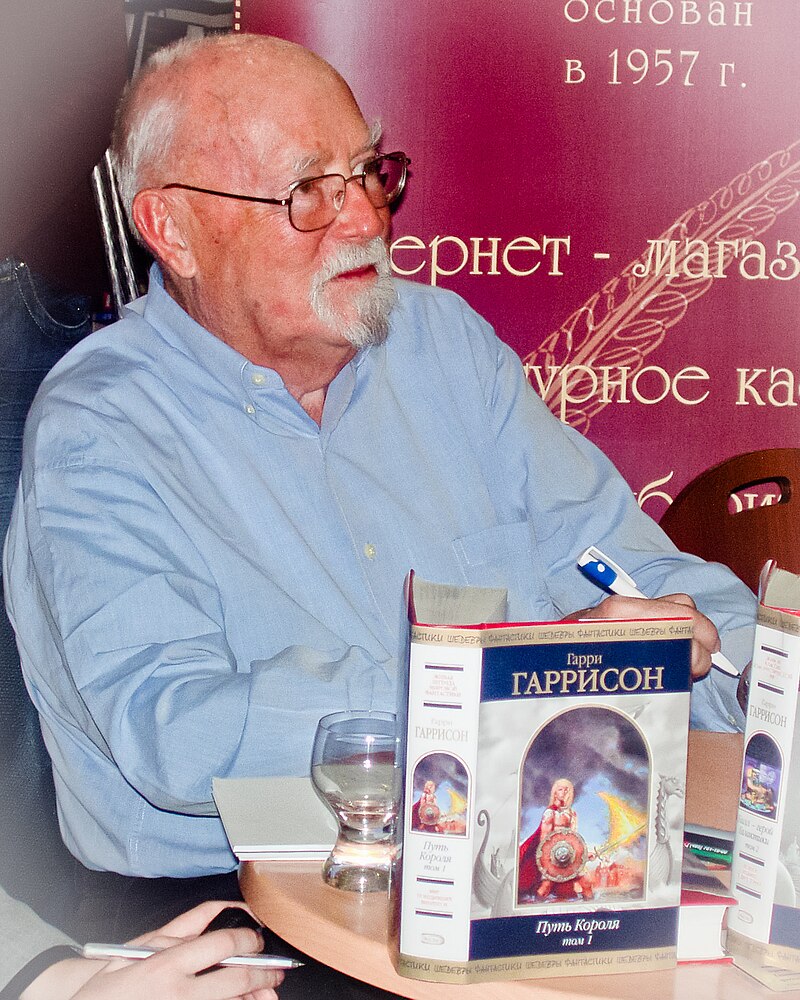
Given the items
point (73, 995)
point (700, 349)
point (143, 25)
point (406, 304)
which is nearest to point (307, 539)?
point (406, 304)

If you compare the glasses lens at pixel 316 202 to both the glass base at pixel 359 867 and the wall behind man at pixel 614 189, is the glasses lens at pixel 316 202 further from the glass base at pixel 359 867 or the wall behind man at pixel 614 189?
the glass base at pixel 359 867

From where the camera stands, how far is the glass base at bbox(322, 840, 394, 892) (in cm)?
101

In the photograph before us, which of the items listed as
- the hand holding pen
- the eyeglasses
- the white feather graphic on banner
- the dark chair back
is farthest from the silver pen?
the white feather graphic on banner

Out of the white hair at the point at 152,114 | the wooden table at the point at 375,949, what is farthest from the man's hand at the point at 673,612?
the white hair at the point at 152,114

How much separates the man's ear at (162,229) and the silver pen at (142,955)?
116cm

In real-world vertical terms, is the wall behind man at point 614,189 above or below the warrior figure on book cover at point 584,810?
above

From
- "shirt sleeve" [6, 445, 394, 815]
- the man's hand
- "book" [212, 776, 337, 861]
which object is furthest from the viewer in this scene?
the man's hand

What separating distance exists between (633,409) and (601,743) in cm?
196

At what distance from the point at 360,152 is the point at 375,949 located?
1308 mm

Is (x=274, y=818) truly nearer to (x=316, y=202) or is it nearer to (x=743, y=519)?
(x=316, y=202)

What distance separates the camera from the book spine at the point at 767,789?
0.86m

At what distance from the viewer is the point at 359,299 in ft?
5.99

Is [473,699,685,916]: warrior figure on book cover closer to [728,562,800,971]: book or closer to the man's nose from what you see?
[728,562,800,971]: book

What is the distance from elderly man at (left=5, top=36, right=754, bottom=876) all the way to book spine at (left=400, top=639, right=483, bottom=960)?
43 cm
